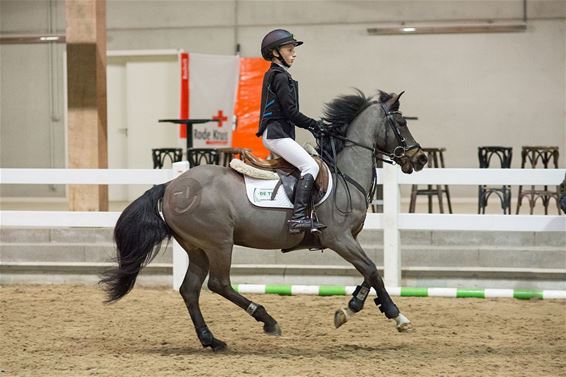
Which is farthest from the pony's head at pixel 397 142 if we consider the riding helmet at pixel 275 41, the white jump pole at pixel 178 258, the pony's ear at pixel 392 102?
the white jump pole at pixel 178 258

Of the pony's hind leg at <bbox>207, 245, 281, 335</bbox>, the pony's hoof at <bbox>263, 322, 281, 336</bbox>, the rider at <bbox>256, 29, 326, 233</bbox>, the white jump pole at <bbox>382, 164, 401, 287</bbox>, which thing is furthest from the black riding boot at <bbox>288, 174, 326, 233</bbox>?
the white jump pole at <bbox>382, 164, 401, 287</bbox>

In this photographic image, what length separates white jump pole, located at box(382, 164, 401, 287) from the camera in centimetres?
761

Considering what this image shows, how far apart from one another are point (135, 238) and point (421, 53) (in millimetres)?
10269

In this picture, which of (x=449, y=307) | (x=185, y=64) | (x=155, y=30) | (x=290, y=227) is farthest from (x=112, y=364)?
(x=155, y=30)

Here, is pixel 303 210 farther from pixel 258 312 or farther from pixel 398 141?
pixel 398 141

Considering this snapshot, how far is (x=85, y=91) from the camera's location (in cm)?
972

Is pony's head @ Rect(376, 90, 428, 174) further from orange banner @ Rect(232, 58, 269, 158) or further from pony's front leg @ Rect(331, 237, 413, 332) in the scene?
orange banner @ Rect(232, 58, 269, 158)

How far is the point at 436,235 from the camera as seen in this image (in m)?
8.45

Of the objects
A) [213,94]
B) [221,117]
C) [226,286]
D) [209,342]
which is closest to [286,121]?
[226,286]

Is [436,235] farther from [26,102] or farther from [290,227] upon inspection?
[26,102]

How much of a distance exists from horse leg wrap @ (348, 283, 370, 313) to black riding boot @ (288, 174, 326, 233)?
0.47 meters

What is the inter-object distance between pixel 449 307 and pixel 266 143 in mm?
2664

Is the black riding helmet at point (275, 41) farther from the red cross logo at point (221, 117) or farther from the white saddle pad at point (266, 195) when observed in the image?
the red cross logo at point (221, 117)

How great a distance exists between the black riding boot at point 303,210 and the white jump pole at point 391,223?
237 cm
